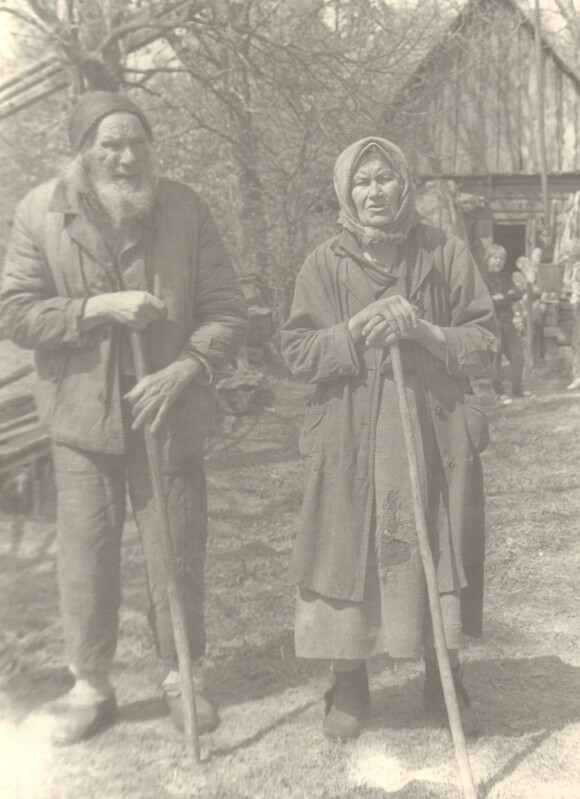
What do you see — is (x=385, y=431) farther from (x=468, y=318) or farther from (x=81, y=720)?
(x=81, y=720)

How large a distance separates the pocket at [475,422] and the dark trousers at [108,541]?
0.87 metres

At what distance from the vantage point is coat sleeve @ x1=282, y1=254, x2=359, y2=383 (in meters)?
2.56

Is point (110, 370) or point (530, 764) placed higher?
point (110, 370)

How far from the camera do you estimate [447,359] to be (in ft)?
8.44

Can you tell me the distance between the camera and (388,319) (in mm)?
2475

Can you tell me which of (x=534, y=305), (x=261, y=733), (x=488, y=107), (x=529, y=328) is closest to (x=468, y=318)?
(x=261, y=733)

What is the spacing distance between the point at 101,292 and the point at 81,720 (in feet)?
4.44

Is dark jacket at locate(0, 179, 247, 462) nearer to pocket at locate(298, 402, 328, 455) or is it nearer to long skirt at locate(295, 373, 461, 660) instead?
pocket at locate(298, 402, 328, 455)

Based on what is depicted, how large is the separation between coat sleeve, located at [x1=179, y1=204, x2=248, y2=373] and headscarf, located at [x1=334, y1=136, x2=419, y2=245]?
Result: 442 mm

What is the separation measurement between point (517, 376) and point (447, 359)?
24.0 feet

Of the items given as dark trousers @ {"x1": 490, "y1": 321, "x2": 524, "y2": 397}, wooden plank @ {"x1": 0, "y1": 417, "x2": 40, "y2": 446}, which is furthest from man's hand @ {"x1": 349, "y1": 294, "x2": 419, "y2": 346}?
dark trousers @ {"x1": 490, "y1": 321, "x2": 524, "y2": 397}

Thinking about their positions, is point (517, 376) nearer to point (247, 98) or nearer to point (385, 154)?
point (247, 98)

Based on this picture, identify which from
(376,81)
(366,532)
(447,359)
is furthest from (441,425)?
(376,81)

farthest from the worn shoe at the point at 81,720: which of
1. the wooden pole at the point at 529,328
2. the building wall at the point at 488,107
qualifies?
the wooden pole at the point at 529,328
